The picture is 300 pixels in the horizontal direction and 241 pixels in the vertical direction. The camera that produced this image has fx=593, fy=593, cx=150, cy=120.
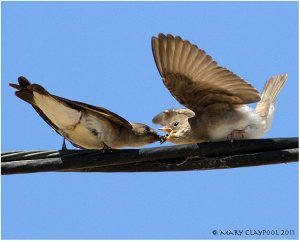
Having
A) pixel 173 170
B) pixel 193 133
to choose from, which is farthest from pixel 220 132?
pixel 173 170

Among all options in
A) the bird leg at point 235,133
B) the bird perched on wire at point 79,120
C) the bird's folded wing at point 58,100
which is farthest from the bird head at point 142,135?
the bird leg at point 235,133

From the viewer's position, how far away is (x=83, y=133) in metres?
6.68

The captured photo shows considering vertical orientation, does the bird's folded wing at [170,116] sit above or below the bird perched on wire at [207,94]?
above

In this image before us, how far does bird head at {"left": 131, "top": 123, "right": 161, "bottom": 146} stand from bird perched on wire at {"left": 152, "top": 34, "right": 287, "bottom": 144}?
589 mm

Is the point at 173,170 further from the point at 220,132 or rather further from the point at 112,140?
the point at 112,140

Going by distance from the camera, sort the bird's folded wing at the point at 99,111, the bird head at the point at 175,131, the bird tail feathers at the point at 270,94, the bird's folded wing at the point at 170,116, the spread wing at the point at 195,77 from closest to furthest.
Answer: the spread wing at the point at 195,77
the bird's folded wing at the point at 99,111
the bird tail feathers at the point at 270,94
the bird head at the point at 175,131
the bird's folded wing at the point at 170,116

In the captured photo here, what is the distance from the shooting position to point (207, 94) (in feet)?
21.1

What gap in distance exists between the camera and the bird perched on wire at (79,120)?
250 inches

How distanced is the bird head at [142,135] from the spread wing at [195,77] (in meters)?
0.80

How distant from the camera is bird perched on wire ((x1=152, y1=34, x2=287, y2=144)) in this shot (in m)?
6.13

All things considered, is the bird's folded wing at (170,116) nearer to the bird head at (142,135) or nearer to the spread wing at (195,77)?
the bird head at (142,135)

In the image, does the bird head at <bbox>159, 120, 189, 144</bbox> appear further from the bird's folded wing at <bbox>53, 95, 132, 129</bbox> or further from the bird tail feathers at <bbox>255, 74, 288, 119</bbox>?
the bird tail feathers at <bbox>255, 74, 288, 119</bbox>

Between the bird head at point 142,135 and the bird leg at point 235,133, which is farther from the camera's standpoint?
the bird head at point 142,135

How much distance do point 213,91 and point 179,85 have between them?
1.24 ft
